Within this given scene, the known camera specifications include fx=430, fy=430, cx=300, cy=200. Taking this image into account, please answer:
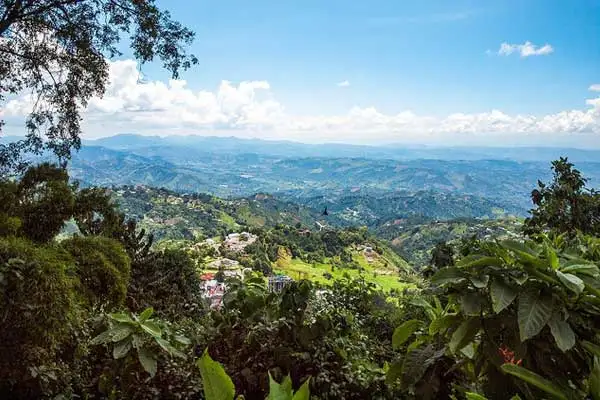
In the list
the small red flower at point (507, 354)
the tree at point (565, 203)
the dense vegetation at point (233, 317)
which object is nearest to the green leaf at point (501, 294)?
the dense vegetation at point (233, 317)

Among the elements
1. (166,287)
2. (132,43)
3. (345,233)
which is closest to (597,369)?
(132,43)

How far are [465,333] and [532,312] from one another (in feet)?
0.71

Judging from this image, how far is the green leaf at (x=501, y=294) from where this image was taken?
3.97 ft

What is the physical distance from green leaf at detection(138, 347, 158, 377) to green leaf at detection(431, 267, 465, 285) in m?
1.44

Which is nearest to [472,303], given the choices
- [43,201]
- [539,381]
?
[539,381]

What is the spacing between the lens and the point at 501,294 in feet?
4.08

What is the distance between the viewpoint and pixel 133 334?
7.00 feet

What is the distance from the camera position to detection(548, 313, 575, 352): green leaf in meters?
1.15

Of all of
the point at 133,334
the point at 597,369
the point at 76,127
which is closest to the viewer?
the point at 597,369

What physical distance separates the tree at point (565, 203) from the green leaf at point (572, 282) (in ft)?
29.2

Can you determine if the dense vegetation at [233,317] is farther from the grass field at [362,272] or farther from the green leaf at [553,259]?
the grass field at [362,272]

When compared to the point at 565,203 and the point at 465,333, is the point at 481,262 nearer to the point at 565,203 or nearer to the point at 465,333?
the point at 465,333

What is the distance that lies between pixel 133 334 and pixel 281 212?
348 ft

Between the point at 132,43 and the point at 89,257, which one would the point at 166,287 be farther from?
the point at 132,43
